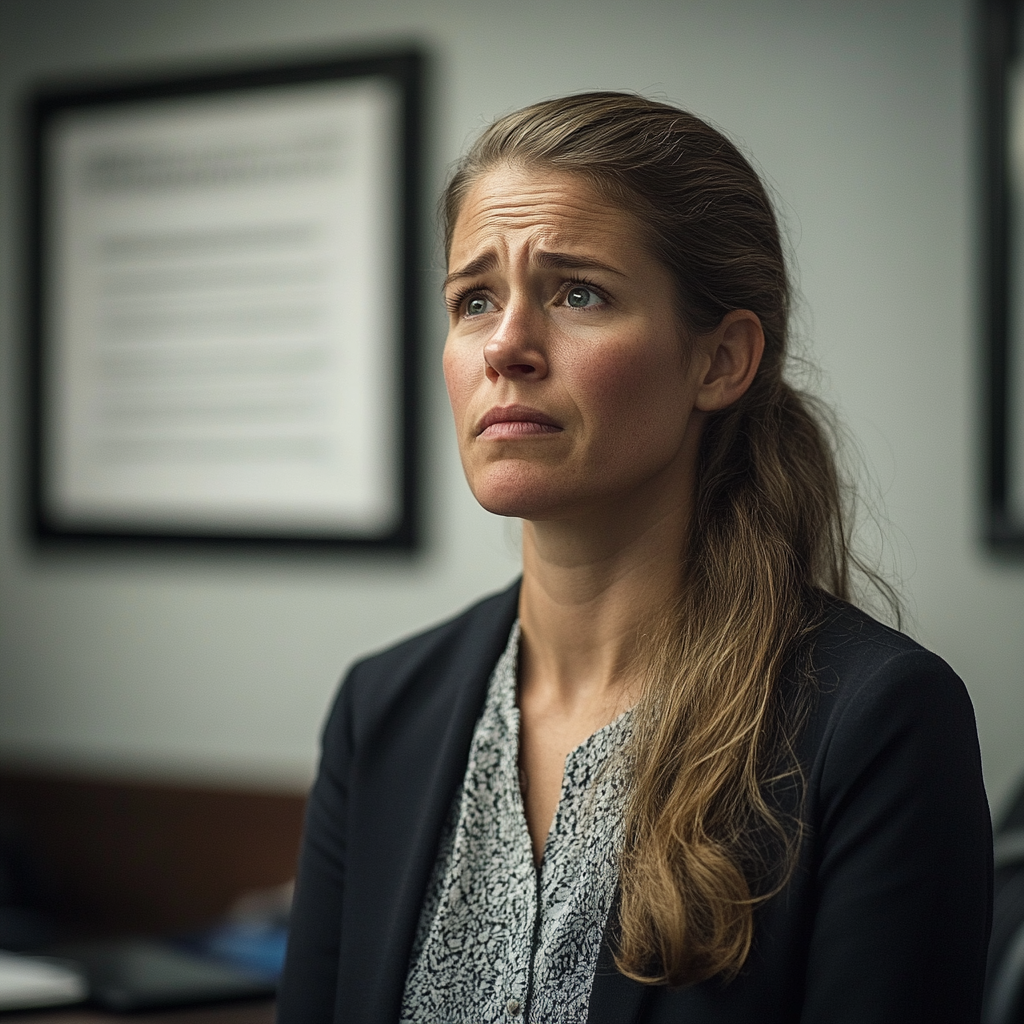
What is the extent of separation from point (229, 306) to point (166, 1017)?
1.26 meters

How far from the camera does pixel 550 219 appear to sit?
1.09 m

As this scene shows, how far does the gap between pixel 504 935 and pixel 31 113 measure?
205 cm

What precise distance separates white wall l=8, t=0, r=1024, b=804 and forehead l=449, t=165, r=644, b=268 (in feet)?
2.88

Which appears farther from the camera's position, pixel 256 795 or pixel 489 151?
pixel 256 795

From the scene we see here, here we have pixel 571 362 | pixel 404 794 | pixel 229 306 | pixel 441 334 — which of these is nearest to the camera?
pixel 571 362

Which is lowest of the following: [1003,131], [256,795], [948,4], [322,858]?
[256,795]

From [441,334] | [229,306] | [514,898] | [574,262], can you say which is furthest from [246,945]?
[574,262]

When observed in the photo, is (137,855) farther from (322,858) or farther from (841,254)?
(841,254)

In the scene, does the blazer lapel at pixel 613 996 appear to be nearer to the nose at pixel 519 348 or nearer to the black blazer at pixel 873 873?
the black blazer at pixel 873 873

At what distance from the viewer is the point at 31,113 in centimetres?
258

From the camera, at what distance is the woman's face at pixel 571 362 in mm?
1076

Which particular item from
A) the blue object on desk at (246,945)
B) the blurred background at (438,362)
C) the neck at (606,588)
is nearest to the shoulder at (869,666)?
the neck at (606,588)

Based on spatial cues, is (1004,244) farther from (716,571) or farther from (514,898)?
(514,898)

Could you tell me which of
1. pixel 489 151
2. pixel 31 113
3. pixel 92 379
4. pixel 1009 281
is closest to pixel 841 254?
pixel 1009 281
